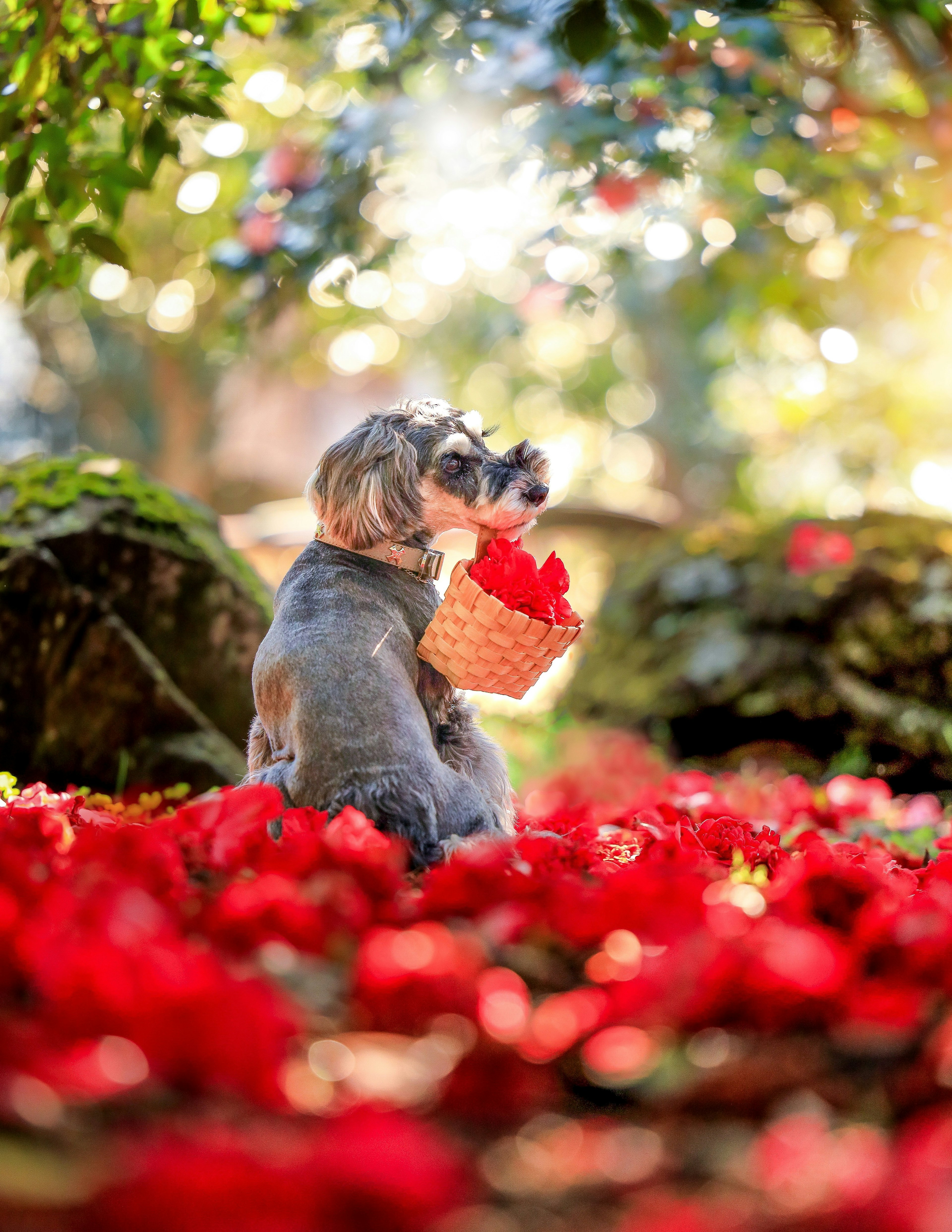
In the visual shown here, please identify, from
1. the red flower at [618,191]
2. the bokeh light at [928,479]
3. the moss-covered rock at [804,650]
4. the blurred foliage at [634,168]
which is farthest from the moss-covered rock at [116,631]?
the bokeh light at [928,479]

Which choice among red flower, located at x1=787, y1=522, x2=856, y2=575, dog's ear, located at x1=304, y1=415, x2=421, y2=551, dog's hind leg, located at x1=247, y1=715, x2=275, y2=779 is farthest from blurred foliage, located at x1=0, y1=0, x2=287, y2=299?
red flower, located at x1=787, y1=522, x2=856, y2=575

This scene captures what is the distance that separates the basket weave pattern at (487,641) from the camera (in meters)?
2.62

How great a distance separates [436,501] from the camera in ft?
9.77

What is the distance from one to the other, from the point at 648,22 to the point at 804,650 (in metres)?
4.55

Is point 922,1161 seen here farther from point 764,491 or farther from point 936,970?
point 764,491

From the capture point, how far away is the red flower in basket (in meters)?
2.70

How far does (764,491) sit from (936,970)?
16019 mm

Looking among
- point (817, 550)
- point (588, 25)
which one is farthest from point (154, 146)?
point (817, 550)

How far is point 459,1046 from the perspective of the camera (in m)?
1.32

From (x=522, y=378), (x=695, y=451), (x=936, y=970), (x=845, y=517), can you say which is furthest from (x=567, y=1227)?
(x=522, y=378)

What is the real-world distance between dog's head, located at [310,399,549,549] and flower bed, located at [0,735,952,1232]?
3.70 feet

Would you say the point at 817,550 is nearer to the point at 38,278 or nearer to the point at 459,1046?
the point at 38,278

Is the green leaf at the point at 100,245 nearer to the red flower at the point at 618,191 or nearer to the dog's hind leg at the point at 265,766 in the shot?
the dog's hind leg at the point at 265,766

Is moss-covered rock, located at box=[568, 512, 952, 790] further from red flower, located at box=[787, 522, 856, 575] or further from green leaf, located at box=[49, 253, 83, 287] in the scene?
green leaf, located at box=[49, 253, 83, 287]
